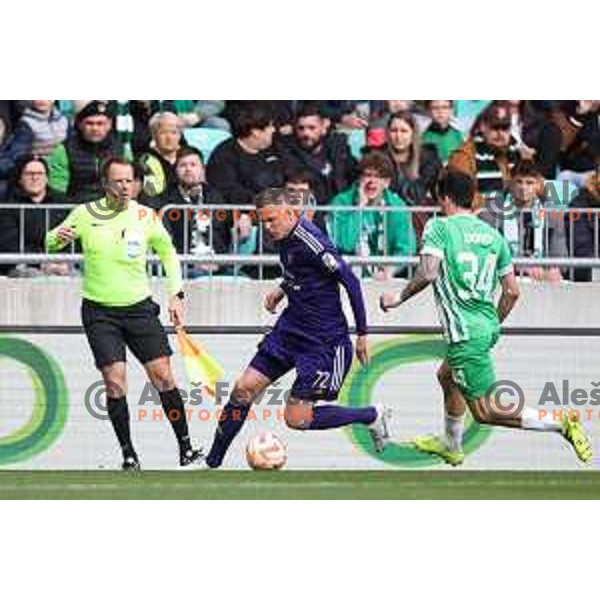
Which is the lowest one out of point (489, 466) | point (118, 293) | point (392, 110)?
point (489, 466)

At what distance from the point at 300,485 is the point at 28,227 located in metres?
3.05

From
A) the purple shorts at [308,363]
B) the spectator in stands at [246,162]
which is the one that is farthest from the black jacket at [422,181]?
the purple shorts at [308,363]

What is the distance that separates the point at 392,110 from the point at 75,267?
266cm

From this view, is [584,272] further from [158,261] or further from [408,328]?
[158,261]

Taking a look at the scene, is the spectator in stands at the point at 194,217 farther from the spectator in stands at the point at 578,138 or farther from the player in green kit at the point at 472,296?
the spectator in stands at the point at 578,138

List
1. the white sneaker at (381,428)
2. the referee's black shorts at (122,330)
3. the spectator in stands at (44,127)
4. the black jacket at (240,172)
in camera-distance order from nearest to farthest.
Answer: the referee's black shorts at (122,330)
the white sneaker at (381,428)
the black jacket at (240,172)
the spectator in stands at (44,127)

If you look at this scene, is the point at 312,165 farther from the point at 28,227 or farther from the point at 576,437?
the point at 576,437

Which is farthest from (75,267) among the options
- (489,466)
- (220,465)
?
(489,466)

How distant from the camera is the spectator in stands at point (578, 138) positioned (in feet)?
58.6

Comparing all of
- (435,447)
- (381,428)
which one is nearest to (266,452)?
(381,428)

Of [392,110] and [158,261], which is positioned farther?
[392,110]

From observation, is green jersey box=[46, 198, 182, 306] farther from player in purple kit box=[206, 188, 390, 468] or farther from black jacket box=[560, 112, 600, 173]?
black jacket box=[560, 112, 600, 173]

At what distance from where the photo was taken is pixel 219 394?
55.4ft

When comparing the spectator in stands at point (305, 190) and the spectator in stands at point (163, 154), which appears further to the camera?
the spectator in stands at point (163, 154)
